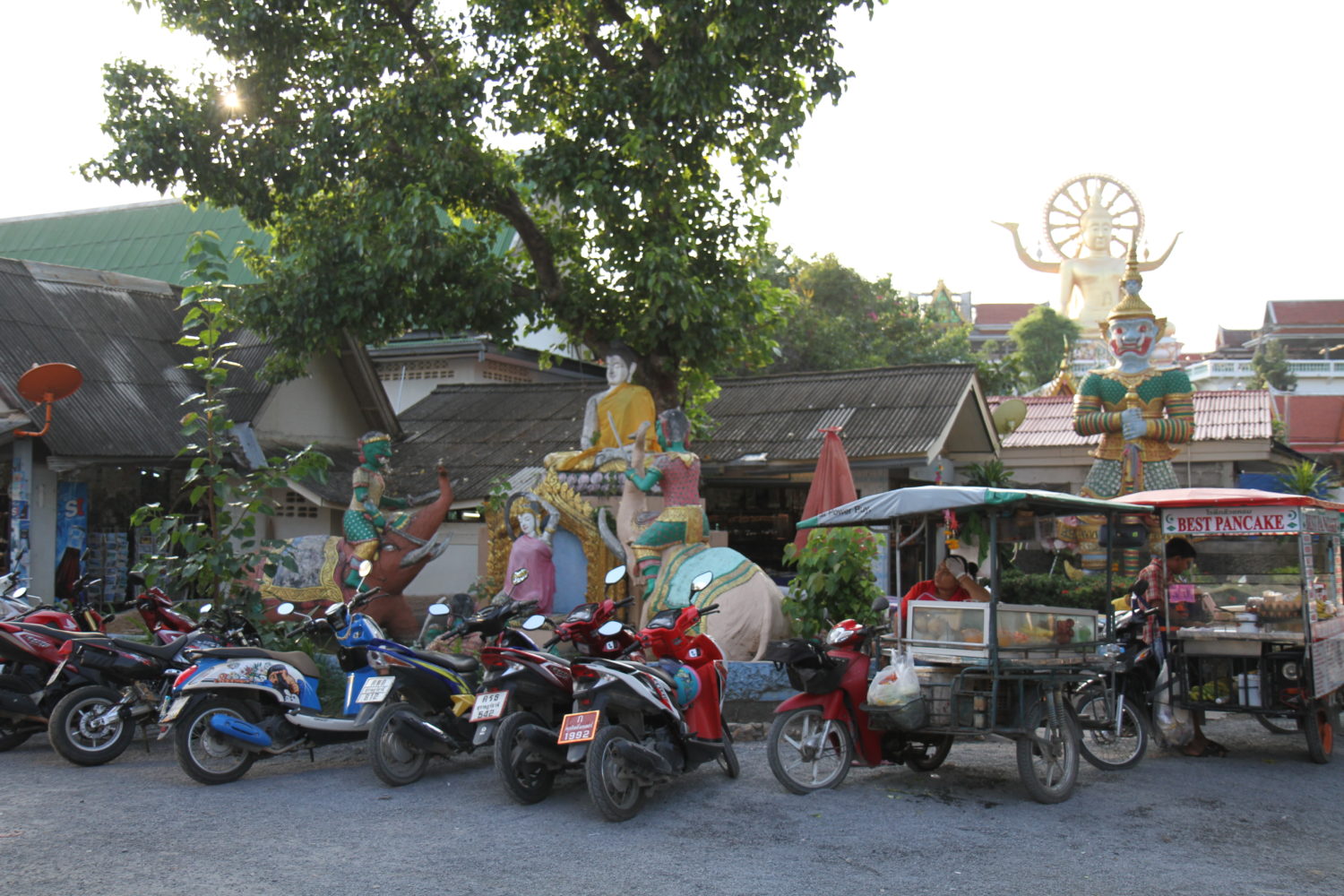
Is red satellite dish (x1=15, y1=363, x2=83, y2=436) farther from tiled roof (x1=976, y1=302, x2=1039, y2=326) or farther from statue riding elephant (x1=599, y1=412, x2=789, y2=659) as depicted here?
tiled roof (x1=976, y1=302, x2=1039, y2=326)

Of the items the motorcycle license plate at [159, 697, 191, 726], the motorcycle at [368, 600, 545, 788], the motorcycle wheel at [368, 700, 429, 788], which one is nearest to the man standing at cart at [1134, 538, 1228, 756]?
→ the motorcycle at [368, 600, 545, 788]

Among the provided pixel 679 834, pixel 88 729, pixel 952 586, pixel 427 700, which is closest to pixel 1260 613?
pixel 952 586

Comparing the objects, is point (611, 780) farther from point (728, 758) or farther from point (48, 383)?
point (48, 383)

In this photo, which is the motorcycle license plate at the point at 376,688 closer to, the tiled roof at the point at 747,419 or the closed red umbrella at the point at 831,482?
the closed red umbrella at the point at 831,482

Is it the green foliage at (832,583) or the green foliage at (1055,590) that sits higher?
the green foliage at (832,583)

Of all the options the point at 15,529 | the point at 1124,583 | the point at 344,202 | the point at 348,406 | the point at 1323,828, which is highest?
the point at 344,202

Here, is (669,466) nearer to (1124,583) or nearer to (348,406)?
(1124,583)

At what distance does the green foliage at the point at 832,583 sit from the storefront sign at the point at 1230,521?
231 cm

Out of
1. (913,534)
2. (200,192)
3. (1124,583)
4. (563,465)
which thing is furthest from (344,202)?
(1124,583)

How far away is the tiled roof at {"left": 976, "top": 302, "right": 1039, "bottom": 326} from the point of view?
58.7 m

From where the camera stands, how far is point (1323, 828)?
19.6 ft

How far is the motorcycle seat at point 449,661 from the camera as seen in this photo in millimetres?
7031

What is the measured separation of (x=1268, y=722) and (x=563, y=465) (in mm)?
6313

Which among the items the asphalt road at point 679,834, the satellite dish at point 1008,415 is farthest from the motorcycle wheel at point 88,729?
the satellite dish at point 1008,415
